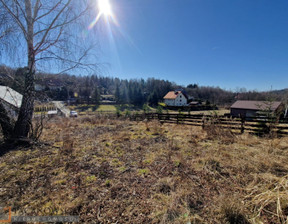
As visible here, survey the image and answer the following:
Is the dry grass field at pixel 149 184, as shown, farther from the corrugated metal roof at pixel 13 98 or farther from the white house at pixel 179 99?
the white house at pixel 179 99

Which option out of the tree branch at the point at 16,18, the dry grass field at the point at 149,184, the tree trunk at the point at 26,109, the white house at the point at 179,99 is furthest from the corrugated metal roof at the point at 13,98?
the white house at the point at 179,99

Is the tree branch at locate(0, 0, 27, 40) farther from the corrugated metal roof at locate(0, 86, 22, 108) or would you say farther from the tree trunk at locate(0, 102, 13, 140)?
the tree trunk at locate(0, 102, 13, 140)

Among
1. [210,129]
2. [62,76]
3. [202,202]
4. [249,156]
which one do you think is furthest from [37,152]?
[210,129]

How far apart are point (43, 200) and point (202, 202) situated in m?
2.92

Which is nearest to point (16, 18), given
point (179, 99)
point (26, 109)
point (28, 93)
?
point (28, 93)

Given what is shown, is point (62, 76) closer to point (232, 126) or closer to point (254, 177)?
point (254, 177)

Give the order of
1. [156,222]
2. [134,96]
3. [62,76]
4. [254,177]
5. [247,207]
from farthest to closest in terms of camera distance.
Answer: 1. [134,96]
2. [62,76]
3. [254,177]
4. [247,207]
5. [156,222]

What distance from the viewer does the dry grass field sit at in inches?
71.4

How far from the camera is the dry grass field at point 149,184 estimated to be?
1812 millimetres

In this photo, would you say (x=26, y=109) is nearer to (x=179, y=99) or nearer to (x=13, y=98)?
(x=13, y=98)

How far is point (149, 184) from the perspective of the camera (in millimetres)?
2561

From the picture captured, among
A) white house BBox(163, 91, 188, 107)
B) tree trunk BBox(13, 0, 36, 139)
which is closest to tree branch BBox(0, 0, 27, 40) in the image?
tree trunk BBox(13, 0, 36, 139)

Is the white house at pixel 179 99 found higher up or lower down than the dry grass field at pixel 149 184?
higher up

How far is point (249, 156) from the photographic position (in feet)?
11.7
